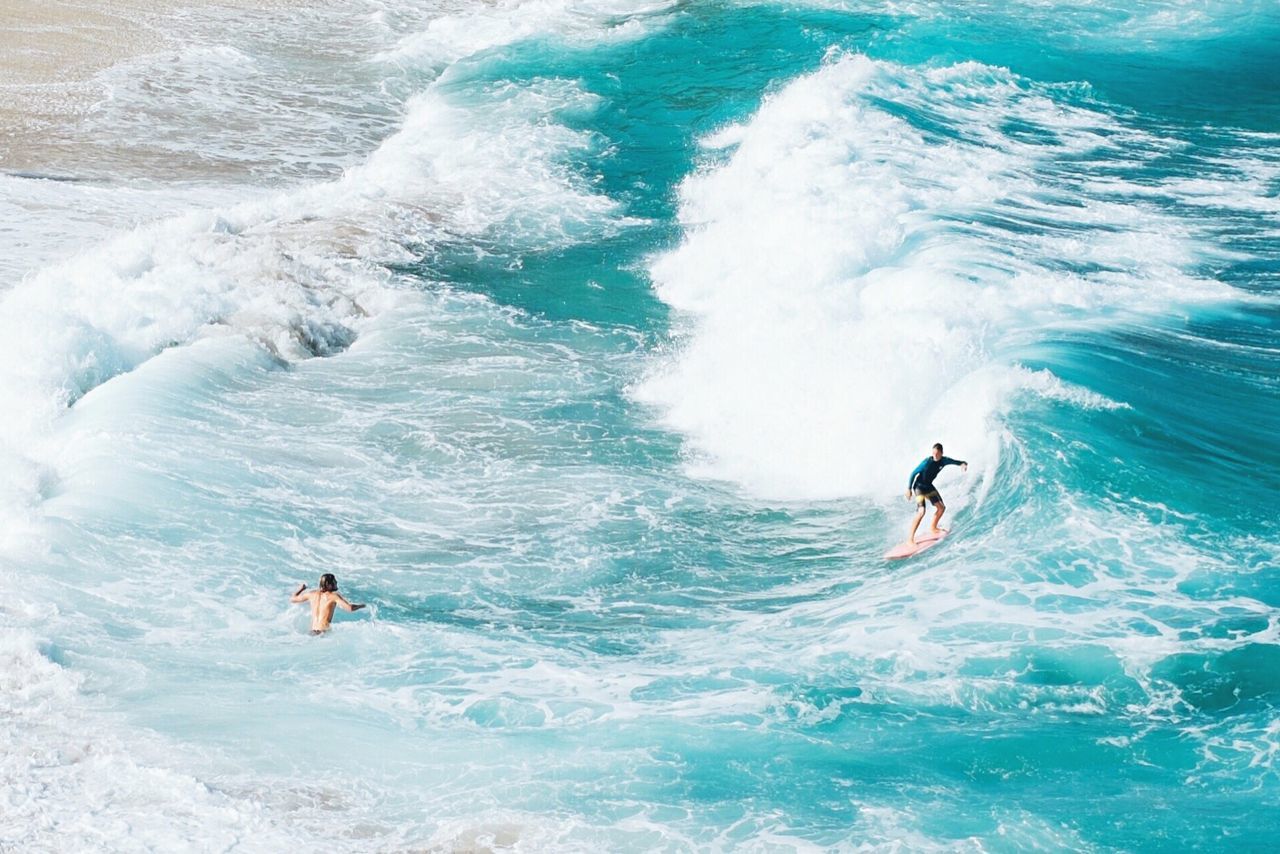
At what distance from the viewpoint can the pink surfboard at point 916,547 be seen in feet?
41.9

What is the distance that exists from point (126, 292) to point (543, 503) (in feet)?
23.2

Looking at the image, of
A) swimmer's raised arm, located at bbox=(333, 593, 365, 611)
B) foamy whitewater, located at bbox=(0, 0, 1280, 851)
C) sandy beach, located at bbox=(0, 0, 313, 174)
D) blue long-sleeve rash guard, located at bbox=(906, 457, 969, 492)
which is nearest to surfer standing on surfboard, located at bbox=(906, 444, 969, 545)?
blue long-sleeve rash guard, located at bbox=(906, 457, 969, 492)

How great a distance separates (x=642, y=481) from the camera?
1447 centimetres

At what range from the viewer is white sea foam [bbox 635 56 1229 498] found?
49.5 ft

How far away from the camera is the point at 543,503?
45.7ft

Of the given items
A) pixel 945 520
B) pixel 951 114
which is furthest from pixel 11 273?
pixel 951 114

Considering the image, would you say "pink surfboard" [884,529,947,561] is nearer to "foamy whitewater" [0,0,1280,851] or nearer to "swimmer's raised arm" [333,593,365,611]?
"foamy whitewater" [0,0,1280,851]

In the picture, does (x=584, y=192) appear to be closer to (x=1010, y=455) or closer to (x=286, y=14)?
(x=1010, y=455)

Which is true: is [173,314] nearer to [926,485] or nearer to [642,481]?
[642,481]

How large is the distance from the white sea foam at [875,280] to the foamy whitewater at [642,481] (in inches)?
3.1

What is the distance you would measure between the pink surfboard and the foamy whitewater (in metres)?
0.20

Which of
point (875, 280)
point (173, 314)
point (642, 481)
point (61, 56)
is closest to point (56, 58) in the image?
point (61, 56)

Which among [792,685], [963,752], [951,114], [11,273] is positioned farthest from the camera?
[951,114]

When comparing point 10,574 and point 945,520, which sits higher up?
point 945,520
